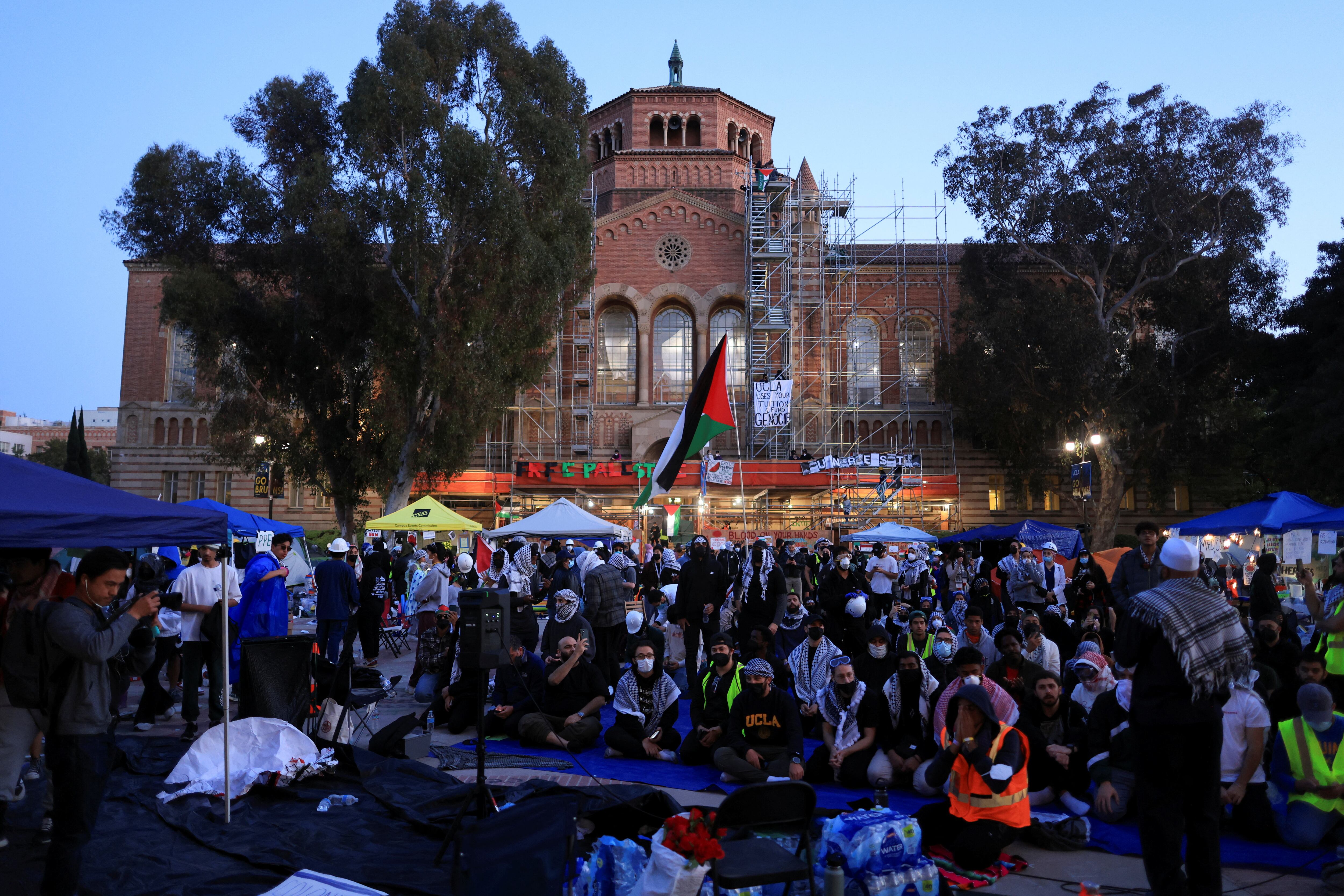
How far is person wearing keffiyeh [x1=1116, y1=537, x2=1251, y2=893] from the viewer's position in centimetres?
429

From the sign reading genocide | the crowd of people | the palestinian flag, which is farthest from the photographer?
the sign reading genocide

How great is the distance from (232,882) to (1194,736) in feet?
16.6

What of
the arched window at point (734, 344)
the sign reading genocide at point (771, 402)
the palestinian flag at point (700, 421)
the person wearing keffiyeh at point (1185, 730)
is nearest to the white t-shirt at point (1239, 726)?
the person wearing keffiyeh at point (1185, 730)

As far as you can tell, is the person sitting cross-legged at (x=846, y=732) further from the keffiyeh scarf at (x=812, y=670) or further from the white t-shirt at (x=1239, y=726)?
the white t-shirt at (x=1239, y=726)

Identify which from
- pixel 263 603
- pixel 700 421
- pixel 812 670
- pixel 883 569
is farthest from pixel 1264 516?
pixel 263 603

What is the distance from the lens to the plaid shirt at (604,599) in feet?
34.7

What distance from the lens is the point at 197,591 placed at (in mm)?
8891

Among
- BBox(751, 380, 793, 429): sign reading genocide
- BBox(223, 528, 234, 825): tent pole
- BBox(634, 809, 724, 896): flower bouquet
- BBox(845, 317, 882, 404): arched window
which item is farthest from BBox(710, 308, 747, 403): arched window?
BBox(634, 809, 724, 896): flower bouquet

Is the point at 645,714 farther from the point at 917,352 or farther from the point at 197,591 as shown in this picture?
the point at 917,352

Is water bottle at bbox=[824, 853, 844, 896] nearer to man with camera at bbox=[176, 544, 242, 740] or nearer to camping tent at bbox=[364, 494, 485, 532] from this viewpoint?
man with camera at bbox=[176, 544, 242, 740]

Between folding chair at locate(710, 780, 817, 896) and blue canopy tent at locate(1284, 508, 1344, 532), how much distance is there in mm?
12893

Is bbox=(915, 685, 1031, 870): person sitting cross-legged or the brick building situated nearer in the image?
bbox=(915, 685, 1031, 870): person sitting cross-legged

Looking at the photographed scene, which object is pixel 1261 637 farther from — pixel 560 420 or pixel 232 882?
pixel 560 420

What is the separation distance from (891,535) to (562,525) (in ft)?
29.7
